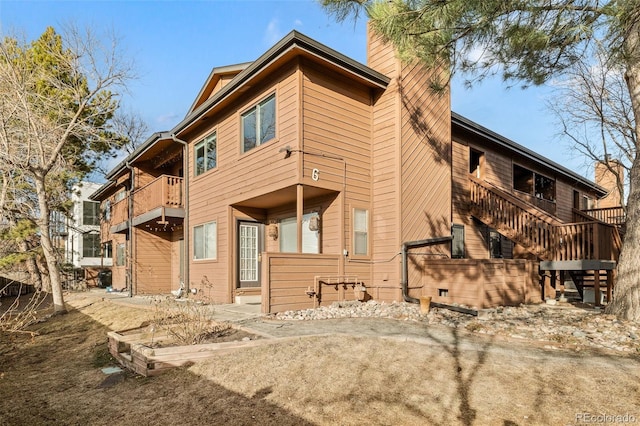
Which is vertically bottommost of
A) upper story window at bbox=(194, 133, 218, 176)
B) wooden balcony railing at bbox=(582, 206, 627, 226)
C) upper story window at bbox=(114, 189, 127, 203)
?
wooden balcony railing at bbox=(582, 206, 627, 226)

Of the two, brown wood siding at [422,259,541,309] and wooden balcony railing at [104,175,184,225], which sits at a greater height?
wooden balcony railing at [104,175,184,225]

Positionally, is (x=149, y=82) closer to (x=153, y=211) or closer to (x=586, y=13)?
(x=153, y=211)

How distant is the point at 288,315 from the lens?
7613 mm

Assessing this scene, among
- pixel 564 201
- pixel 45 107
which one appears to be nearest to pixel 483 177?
pixel 564 201

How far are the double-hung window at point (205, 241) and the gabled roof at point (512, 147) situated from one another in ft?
25.2

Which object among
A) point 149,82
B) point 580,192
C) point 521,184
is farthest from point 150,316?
point 580,192

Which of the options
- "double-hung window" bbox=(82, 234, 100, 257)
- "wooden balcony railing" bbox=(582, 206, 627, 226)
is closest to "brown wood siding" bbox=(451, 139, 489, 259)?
"wooden balcony railing" bbox=(582, 206, 627, 226)

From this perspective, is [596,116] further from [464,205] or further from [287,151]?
[287,151]

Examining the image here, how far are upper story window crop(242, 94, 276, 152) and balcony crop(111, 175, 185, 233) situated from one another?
13.4ft

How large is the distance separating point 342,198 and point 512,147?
8688 mm

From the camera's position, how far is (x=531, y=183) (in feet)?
54.4

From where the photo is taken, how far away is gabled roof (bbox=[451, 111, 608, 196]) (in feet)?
40.1

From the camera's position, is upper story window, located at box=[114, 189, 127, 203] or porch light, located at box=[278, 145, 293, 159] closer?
porch light, located at box=[278, 145, 293, 159]

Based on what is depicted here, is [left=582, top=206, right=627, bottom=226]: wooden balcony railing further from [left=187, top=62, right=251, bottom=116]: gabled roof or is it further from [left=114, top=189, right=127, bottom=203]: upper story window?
[left=114, top=189, right=127, bottom=203]: upper story window
